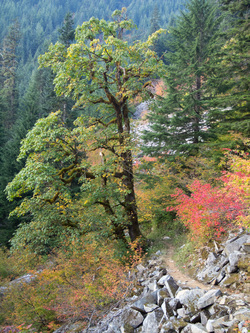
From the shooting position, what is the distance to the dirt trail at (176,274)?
255 inches

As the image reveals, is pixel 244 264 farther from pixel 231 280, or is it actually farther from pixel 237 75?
pixel 237 75

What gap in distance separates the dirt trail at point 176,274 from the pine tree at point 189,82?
6520 mm

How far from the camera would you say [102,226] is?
8336 millimetres

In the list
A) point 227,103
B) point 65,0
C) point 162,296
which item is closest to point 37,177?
point 162,296

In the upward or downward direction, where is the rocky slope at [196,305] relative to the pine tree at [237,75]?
downward

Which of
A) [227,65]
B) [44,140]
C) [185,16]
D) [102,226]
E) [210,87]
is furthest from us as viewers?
[185,16]

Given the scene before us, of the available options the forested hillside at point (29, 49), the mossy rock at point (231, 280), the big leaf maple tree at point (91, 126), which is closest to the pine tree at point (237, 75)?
the big leaf maple tree at point (91, 126)

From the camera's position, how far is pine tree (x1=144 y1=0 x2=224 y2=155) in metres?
13.8

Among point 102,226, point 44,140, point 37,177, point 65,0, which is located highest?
point 65,0

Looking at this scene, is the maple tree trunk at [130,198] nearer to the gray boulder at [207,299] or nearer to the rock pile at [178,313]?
the rock pile at [178,313]

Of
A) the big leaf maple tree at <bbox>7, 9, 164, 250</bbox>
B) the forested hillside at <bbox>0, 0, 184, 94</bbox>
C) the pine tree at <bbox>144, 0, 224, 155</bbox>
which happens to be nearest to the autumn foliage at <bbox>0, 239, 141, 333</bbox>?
the big leaf maple tree at <bbox>7, 9, 164, 250</bbox>

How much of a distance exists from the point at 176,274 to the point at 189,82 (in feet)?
37.5

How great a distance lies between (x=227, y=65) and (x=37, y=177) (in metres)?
12.0

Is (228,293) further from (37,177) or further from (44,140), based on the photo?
(44,140)
